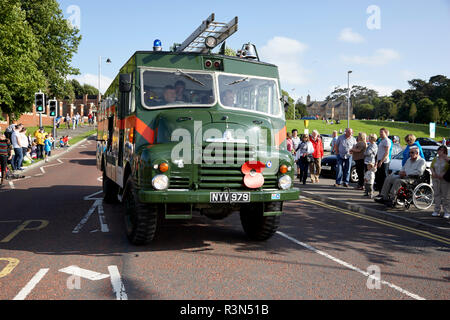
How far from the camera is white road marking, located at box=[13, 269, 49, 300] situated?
4.36 meters

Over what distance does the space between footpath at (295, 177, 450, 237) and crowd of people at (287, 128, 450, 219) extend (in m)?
0.31

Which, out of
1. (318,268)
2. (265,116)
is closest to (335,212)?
(265,116)

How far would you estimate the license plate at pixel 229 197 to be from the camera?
5945 millimetres

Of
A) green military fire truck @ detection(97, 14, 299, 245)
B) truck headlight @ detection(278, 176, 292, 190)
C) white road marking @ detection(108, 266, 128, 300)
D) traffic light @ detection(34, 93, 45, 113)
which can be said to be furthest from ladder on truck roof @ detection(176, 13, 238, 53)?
traffic light @ detection(34, 93, 45, 113)

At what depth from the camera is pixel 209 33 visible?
7684 millimetres

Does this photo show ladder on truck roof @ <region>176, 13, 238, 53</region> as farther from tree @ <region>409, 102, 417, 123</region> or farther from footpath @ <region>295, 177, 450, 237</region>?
tree @ <region>409, 102, 417, 123</region>

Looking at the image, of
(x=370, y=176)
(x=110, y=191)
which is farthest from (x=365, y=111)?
(x=110, y=191)

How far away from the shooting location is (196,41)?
306 inches

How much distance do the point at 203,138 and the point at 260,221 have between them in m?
1.77

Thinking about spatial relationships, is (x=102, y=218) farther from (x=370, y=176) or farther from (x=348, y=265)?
(x=370, y=176)

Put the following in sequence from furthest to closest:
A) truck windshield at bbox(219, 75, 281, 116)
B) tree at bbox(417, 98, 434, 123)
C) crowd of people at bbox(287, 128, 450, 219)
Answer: tree at bbox(417, 98, 434, 123)
crowd of people at bbox(287, 128, 450, 219)
truck windshield at bbox(219, 75, 281, 116)
